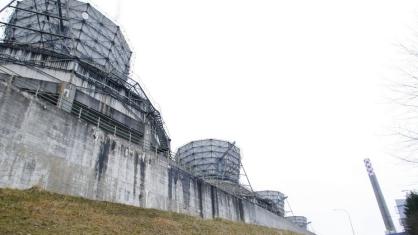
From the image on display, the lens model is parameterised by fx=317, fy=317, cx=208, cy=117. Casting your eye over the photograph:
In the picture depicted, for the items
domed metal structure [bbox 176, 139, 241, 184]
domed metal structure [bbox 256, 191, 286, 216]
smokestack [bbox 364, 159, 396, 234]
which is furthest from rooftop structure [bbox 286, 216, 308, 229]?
domed metal structure [bbox 176, 139, 241, 184]

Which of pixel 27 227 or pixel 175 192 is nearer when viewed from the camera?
pixel 27 227

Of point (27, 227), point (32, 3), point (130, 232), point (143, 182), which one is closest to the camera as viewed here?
point (27, 227)

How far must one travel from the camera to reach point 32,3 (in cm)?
2745

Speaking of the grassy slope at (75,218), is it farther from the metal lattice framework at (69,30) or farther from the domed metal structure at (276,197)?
the domed metal structure at (276,197)

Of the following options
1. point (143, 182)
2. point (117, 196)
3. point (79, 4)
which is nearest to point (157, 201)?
point (143, 182)

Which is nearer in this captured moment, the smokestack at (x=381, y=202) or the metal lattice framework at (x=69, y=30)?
the metal lattice framework at (x=69, y=30)

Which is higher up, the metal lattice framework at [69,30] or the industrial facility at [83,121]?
the metal lattice framework at [69,30]

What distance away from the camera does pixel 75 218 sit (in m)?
12.6

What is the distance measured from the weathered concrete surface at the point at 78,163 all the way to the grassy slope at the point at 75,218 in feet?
5.91

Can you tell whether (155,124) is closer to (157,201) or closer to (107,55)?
(107,55)

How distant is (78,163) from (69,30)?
12.7 m

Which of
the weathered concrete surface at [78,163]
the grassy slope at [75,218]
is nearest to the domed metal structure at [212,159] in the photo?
the weathered concrete surface at [78,163]

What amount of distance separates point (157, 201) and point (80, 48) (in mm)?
13741

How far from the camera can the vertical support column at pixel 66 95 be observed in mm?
20195
